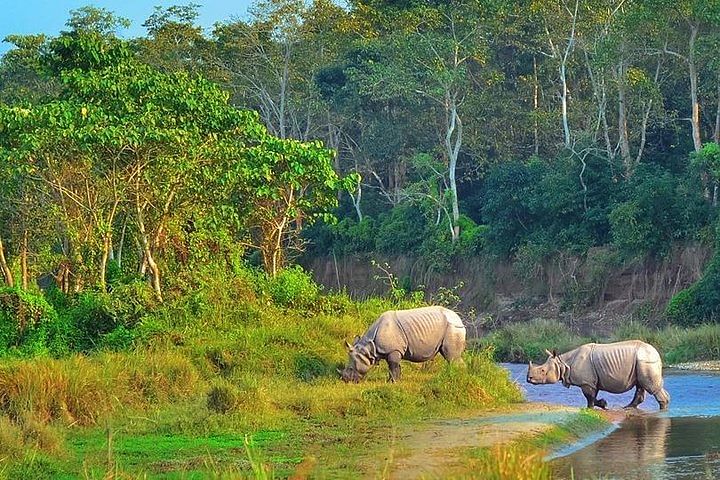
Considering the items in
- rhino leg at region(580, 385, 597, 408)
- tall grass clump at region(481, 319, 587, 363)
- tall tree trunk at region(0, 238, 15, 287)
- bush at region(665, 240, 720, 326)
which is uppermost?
tall tree trunk at region(0, 238, 15, 287)

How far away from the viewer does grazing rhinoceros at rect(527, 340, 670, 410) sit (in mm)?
19328

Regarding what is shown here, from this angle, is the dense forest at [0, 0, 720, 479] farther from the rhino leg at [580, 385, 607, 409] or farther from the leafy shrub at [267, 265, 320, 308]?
the rhino leg at [580, 385, 607, 409]

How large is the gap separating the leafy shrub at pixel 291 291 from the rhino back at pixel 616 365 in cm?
639

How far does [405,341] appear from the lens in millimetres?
19609

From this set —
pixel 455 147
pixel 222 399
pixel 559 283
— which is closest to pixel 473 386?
pixel 222 399

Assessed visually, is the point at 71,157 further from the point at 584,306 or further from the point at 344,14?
the point at 344,14

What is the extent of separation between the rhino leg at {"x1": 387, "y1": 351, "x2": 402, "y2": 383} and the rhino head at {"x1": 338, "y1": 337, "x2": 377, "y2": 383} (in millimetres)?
278

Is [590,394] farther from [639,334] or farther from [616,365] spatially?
[639,334]

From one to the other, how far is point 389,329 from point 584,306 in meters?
24.5

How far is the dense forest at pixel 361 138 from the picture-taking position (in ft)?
75.6

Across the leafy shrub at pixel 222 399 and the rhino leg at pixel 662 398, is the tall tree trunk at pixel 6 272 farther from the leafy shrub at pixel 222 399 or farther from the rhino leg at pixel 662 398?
the rhino leg at pixel 662 398

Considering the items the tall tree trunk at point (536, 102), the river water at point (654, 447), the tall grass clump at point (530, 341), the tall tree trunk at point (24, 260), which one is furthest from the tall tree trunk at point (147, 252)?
the tall tree trunk at point (536, 102)

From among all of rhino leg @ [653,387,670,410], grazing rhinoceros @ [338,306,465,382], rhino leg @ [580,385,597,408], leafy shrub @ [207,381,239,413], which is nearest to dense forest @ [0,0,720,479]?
leafy shrub @ [207,381,239,413]

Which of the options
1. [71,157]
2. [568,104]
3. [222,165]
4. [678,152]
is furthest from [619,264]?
[71,157]
